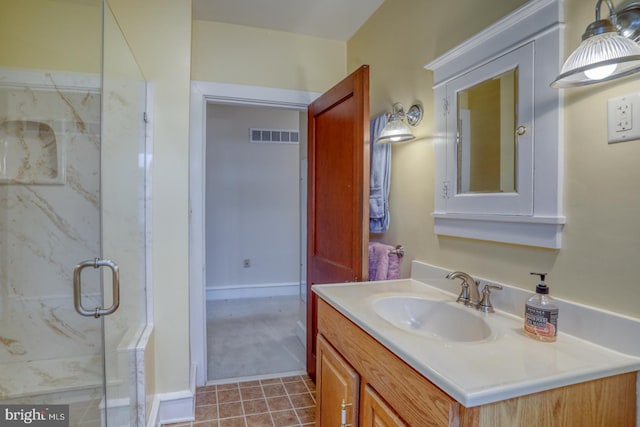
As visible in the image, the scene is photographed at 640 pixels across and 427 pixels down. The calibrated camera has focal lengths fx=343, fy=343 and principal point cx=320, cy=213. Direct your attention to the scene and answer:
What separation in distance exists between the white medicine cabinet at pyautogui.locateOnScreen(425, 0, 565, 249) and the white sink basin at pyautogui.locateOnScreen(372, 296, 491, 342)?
305 millimetres

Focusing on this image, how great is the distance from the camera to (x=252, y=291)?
460 centimetres

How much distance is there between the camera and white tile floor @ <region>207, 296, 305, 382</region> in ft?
8.71

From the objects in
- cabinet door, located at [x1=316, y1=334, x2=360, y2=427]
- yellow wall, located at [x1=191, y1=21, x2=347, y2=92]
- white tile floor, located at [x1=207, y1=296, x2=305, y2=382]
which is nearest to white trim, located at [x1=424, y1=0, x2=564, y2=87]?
yellow wall, located at [x1=191, y1=21, x2=347, y2=92]

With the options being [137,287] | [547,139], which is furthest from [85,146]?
[547,139]

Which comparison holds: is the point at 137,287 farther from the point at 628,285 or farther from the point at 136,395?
the point at 628,285

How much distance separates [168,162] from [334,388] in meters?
1.50

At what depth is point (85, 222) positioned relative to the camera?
178 cm

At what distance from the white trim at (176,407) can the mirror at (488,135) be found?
1.91 meters

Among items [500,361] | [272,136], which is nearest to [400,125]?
[500,361]

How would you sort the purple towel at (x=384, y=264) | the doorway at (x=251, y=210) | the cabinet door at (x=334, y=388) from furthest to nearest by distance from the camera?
the doorway at (x=251, y=210)
the purple towel at (x=384, y=264)
the cabinet door at (x=334, y=388)

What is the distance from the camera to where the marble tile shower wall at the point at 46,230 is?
174cm

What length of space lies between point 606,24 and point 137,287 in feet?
7.12

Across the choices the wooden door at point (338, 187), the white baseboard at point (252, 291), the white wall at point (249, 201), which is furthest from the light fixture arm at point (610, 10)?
the white baseboard at point (252, 291)

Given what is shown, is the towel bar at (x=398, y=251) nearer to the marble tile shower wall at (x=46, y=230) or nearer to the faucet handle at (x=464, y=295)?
the faucet handle at (x=464, y=295)
